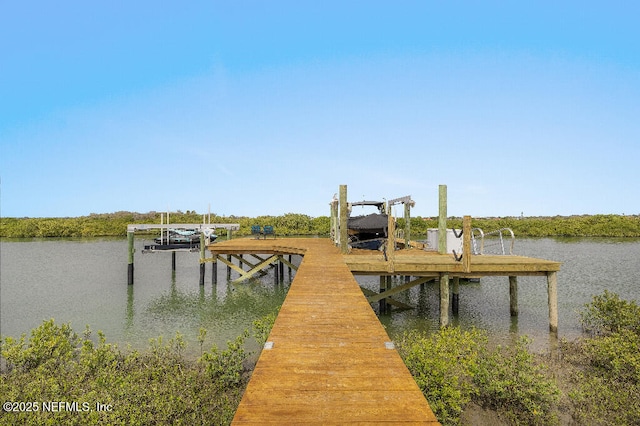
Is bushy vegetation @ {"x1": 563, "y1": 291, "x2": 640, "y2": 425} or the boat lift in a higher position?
the boat lift

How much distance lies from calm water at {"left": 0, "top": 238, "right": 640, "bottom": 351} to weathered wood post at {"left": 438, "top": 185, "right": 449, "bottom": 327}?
1.23 meters

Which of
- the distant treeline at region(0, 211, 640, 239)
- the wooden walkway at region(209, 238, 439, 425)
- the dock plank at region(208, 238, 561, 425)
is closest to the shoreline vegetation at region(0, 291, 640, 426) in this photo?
the dock plank at region(208, 238, 561, 425)

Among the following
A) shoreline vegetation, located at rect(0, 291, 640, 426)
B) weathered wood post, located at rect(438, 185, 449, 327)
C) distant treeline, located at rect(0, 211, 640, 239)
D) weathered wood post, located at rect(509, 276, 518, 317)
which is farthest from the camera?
distant treeline, located at rect(0, 211, 640, 239)

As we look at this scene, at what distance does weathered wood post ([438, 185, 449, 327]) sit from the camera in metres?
10.9

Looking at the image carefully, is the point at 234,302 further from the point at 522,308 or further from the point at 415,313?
the point at 522,308

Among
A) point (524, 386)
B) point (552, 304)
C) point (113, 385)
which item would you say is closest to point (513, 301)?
point (552, 304)

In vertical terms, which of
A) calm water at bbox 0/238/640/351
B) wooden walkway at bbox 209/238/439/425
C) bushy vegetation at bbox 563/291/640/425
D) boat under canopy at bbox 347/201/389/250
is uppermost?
boat under canopy at bbox 347/201/389/250

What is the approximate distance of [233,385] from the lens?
23.1 ft

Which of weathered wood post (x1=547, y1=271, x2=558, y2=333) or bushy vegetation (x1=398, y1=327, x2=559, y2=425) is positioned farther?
weathered wood post (x1=547, y1=271, x2=558, y2=333)

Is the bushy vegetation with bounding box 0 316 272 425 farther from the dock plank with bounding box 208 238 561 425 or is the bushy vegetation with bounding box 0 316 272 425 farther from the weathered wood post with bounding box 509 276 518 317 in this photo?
the weathered wood post with bounding box 509 276 518 317

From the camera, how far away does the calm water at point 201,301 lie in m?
11.9

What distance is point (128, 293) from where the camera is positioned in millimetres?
17781

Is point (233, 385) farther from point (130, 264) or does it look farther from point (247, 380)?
point (130, 264)

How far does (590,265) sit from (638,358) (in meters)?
22.5
